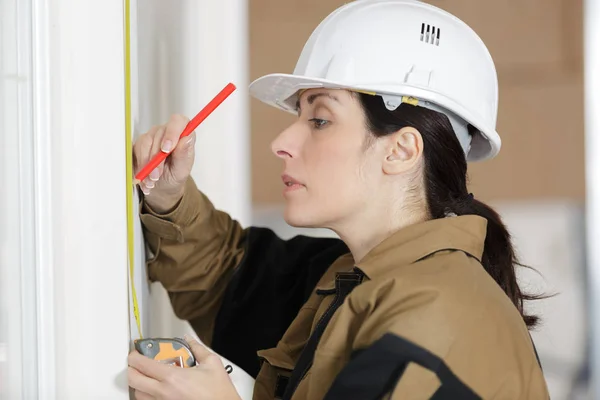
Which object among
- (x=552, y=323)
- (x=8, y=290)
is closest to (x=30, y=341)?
(x=8, y=290)

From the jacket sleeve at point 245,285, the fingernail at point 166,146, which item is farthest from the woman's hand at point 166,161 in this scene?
the jacket sleeve at point 245,285

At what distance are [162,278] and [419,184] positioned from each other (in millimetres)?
482

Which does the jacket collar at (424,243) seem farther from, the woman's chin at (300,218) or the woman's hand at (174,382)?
the woman's hand at (174,382)

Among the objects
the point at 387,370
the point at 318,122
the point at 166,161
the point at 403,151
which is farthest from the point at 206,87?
the point at 387,370

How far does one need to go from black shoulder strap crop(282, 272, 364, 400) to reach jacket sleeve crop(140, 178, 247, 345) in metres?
0.31

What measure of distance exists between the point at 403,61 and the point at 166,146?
14.6 inches

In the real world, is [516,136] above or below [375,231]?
above

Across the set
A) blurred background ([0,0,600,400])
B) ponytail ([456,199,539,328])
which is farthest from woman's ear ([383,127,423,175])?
blurred background ([0,0,600,400])

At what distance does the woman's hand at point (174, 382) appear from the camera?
0.97 meters

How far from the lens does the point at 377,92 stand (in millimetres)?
1120

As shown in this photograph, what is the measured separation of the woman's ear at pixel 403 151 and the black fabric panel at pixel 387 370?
0.32 m

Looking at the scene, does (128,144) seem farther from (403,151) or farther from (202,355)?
(403,151)

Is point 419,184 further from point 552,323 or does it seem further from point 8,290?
point 552,323

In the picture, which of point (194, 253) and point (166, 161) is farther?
point (194, 253)
